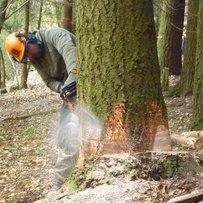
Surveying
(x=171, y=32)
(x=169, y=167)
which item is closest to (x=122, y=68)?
(x=169, y=167)

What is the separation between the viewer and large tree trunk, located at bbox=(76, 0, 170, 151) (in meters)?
3.33

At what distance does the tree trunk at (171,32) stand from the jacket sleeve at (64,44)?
7.93 meters

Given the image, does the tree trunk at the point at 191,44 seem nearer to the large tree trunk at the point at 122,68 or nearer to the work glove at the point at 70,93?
the work glove at the point at 70,93

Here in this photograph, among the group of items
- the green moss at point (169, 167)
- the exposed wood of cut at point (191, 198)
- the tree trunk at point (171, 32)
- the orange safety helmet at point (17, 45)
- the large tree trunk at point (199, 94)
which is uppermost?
the tree trunk at point (171, 32)

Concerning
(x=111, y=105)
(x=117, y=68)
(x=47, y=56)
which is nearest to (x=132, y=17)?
(x=117, y=68)

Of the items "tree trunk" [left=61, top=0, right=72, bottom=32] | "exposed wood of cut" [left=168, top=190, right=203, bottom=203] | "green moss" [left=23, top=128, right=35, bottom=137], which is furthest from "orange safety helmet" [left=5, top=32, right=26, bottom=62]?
"tree trunk" [left=61, top=0, right=72, bottom=32]

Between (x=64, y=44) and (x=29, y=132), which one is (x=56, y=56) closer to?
(x=64, y=44)

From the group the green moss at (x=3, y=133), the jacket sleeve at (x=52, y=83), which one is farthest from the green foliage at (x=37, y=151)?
the jacket sleeve at (x=52, y=83)

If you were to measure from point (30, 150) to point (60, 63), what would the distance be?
11.1ft

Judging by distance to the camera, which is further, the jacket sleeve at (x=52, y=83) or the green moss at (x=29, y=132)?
the green moss at (x=29, y=132)

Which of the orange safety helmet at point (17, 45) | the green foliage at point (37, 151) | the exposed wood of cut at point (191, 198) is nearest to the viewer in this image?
the exposed wood of cut at point (191, 198)

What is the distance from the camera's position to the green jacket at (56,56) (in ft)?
14.1

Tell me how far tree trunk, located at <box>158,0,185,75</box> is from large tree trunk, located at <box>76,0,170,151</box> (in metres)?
8.94

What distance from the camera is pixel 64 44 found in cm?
438
